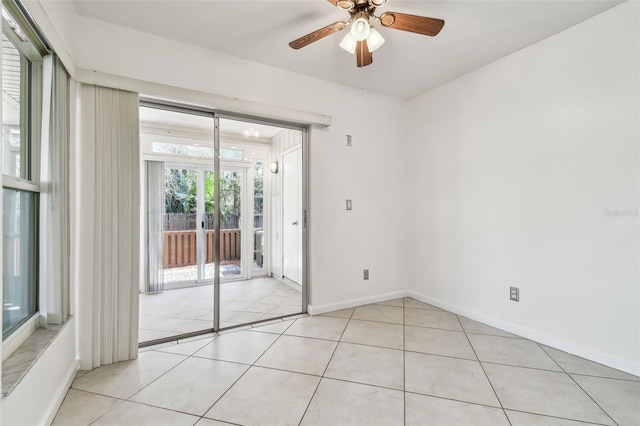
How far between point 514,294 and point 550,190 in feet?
3.30

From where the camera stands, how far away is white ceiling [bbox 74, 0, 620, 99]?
2014 mm

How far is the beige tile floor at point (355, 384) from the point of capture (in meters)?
1.57

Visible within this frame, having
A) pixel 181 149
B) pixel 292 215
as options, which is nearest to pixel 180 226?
pixel 181 149

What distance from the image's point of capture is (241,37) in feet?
7.82

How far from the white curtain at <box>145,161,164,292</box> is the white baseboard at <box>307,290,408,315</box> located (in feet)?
7.48

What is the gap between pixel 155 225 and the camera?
386 cm

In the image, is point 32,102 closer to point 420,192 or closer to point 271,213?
point 271,213

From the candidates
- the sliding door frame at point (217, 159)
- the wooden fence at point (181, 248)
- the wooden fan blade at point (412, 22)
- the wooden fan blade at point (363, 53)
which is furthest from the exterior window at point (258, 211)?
the wooden fan blade at point (412, 22)

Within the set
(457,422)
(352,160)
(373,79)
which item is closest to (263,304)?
(352,160)

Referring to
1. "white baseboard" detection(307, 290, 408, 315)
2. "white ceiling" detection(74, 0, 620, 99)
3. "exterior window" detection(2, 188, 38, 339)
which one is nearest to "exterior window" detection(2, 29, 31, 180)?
"exterior window" detection(2, 188, 38, 339)

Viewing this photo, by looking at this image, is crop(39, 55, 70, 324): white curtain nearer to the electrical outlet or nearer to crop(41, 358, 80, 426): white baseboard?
crop(41, 358, 80, 426): white baseboard

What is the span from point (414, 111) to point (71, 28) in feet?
11.4

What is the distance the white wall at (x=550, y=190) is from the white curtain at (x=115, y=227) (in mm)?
3123

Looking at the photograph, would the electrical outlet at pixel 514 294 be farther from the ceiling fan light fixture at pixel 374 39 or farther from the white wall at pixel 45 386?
the white wall at pixel 45 386
